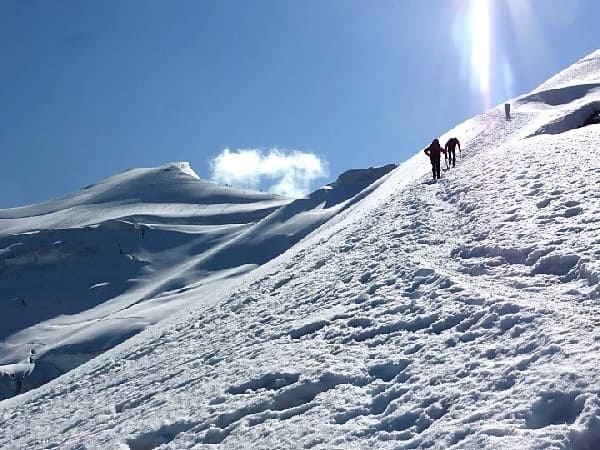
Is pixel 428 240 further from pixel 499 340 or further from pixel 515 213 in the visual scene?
pixel 499 340

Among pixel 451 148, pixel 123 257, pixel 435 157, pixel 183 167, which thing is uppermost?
pixel 183 167

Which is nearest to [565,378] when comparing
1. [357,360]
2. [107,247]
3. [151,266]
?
[357,360]

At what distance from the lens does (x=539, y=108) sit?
3925 cm

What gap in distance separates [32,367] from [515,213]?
34603 mm

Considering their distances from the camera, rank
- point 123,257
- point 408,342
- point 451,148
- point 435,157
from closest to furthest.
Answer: point 408,342, point 435,157, point 451,148, point 123,257

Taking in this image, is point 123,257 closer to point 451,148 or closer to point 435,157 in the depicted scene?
point 451,148

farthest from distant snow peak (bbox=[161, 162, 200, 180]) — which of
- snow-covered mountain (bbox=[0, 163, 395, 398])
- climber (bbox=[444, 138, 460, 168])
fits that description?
climber (bbox=[444, 138, 460, 168])

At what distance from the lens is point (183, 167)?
4464 inches

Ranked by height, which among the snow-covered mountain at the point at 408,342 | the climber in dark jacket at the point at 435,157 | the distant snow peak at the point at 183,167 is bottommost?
the snow-covered mountain at the point at 408,342

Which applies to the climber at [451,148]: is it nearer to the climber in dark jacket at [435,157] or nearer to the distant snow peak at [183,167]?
the climber in dark jacket at [435,157]

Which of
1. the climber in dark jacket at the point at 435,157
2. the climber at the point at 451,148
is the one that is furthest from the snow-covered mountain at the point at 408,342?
the climber in dark jacket at the point at 435,157

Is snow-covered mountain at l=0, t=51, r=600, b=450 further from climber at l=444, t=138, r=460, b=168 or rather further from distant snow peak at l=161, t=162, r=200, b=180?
distant snow peak at l=161, t=162, r=200, b=180

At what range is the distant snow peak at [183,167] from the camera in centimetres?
10897

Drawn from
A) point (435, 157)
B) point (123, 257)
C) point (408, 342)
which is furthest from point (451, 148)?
point (123, 257)
